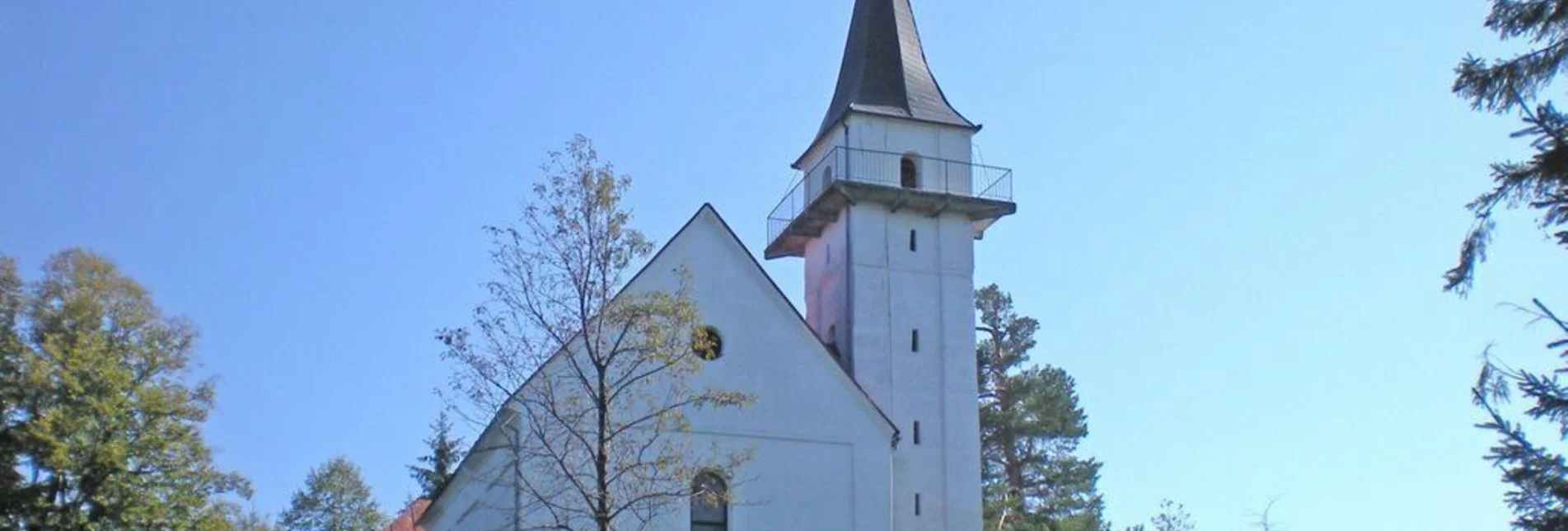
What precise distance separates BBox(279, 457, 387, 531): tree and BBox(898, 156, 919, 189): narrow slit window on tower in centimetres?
3336

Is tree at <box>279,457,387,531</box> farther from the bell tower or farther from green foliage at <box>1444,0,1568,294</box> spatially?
green foliage at <box>1444,0,1568,294</box>

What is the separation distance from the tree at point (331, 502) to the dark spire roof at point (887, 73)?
106ft

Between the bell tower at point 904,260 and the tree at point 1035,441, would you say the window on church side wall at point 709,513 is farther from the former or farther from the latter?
the tree at point 1035,441

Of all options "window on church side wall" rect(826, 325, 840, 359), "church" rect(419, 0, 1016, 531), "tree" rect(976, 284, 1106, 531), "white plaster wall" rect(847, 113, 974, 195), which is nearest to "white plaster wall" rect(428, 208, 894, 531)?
"church" rect(419, 0, 1016, 531)

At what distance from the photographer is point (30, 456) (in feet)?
103

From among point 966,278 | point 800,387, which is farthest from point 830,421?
point 966,278

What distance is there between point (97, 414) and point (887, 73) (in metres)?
17.6

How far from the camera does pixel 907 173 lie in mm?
35625

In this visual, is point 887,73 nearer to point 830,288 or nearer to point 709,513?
point 830,288

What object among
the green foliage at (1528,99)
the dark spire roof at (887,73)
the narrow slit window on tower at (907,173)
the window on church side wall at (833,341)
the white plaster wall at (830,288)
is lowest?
the green foliage at (1528,99)

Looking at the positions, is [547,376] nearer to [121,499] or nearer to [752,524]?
[752,524]

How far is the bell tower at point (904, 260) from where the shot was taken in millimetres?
33000

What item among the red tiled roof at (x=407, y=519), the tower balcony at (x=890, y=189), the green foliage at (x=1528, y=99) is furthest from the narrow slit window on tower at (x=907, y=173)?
the green foliage at (x=1528, y=99)

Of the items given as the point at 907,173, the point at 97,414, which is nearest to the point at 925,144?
the point at 907,173
